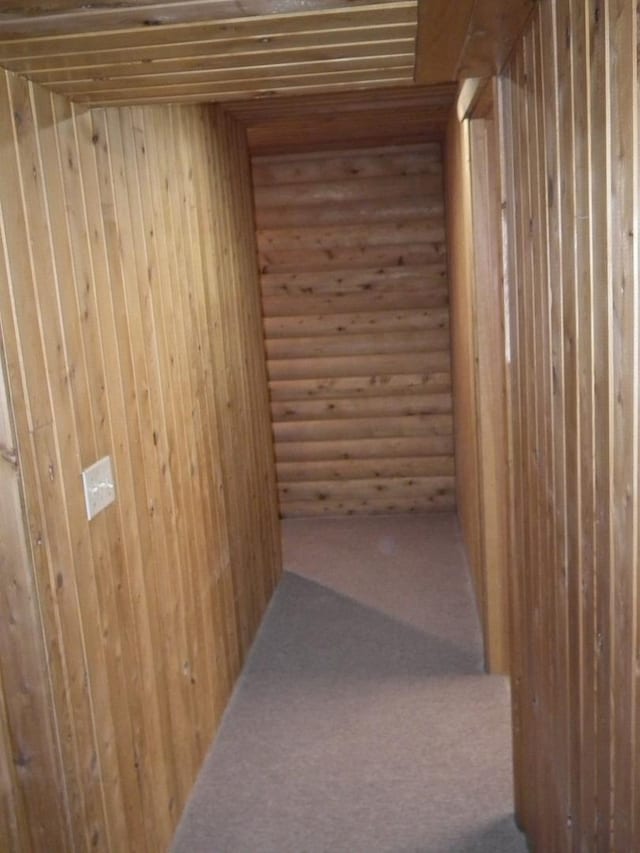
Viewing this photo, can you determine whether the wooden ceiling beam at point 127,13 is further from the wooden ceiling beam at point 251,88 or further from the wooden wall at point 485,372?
the wooden wall at point 485,372

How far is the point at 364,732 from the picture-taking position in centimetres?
307

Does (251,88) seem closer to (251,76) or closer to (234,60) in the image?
(251,76)

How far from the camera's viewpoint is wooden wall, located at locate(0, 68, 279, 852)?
1723 millimetres

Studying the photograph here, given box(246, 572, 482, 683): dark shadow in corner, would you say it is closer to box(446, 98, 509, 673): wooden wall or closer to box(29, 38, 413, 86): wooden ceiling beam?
box(446, 98, 509, 673): wooden wall

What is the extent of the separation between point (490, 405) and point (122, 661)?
69.7 inches

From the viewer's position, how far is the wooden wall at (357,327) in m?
5.26

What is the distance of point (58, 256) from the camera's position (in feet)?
6.22

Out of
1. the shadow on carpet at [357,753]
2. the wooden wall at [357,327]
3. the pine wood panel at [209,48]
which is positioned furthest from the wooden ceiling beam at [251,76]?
the wooden wall at [357,327]

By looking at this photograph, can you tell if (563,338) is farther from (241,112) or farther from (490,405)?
(241,112)

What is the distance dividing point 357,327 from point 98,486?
3.58m

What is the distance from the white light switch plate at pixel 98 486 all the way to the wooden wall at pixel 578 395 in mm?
1047

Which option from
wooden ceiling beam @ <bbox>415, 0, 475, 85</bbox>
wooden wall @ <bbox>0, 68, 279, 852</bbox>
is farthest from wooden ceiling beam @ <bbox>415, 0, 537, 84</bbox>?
wooden wall @ <bbox>0, 68, 279, 852</bbox>

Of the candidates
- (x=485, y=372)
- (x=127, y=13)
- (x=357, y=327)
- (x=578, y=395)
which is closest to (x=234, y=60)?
(x=127, y=13)

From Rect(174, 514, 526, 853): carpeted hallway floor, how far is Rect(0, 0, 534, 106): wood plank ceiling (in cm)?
211
